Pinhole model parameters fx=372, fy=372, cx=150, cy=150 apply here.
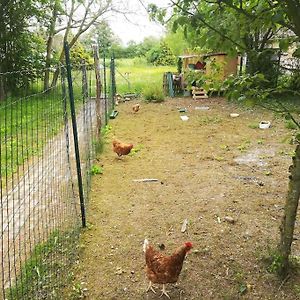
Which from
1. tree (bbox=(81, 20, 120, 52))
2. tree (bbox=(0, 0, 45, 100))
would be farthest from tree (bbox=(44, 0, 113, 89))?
tree (bbox=(81, 20, 120, 52))

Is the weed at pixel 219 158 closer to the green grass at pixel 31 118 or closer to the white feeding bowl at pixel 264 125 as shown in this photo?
the green grass at pixel 31 118

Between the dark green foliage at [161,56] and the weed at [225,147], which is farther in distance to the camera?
the dark green foliage at [161,56]

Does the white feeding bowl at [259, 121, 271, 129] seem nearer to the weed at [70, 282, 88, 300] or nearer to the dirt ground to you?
the dirt ground

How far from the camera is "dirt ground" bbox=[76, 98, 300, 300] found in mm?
3162

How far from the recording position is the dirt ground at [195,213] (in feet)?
10.4

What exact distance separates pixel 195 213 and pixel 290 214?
5.30ft

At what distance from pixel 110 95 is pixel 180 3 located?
34.5 feet

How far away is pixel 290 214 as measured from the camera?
2.97 m

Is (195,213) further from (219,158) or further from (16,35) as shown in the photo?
(16,35)

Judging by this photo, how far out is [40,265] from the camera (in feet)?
11.2

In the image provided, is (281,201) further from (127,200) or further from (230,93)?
(230,93)

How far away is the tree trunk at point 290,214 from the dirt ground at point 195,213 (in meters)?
0.17

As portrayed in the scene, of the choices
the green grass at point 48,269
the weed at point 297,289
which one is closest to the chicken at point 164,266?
the green grass at point 48,269

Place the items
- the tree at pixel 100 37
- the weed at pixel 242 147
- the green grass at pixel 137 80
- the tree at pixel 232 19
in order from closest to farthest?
1. the tree at pixel 232 19
2. the weed at pixel 242 147
3. the green grass at pixel 137 80
4. the tree at pixel 100 37
